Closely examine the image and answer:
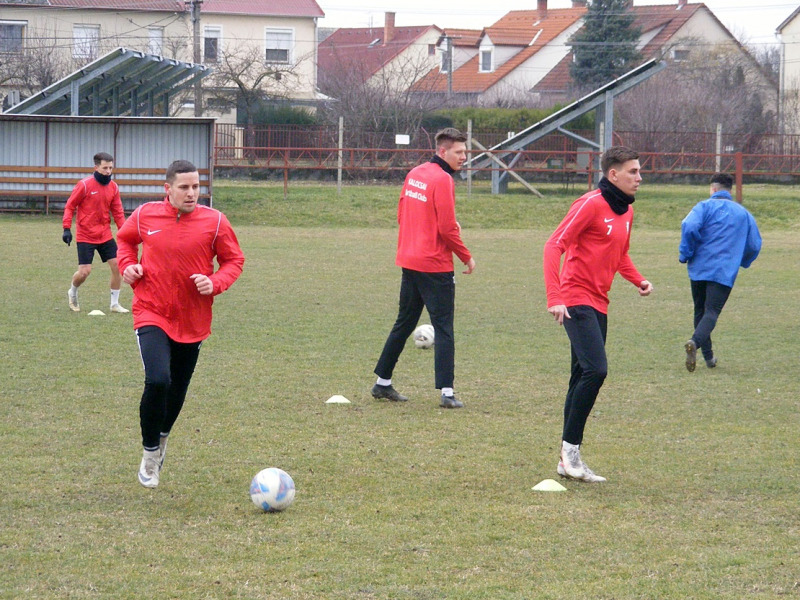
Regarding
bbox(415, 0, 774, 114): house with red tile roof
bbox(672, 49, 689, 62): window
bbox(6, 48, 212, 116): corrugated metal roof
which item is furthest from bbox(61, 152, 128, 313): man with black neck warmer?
bbox(672, 49, 689, 62): window

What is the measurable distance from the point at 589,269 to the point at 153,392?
255cm

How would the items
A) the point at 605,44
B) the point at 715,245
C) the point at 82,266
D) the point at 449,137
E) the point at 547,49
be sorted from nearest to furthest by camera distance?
the point at 449,137 < the point at 715,245 < the point at 82,266 < the point at 605,44 < the point at 547,49

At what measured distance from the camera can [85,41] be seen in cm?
4697

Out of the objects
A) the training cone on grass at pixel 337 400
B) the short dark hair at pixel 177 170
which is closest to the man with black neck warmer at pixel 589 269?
the short dark hair at pixel 177 170

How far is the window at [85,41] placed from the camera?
1822 inches

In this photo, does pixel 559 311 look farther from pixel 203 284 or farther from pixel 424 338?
pixel 424 338

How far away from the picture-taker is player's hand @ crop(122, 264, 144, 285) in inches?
220

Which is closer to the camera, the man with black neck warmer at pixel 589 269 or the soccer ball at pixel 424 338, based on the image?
the man with black neck warmer at pixel 589 269

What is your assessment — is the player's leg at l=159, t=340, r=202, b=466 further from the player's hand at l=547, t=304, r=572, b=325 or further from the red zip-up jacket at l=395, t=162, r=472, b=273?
the red zip-up jacket at l=395, t=162, r=472, b=273

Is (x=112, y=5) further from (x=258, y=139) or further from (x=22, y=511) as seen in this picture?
(x=22, y=511)

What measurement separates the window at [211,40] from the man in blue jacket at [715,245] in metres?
44.2

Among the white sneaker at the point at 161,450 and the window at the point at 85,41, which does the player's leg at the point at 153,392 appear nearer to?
the white sneaker at the point at 161,450

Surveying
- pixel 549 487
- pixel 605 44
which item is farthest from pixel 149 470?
pixel 605 44

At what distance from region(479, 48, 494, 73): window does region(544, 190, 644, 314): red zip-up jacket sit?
58782mm
